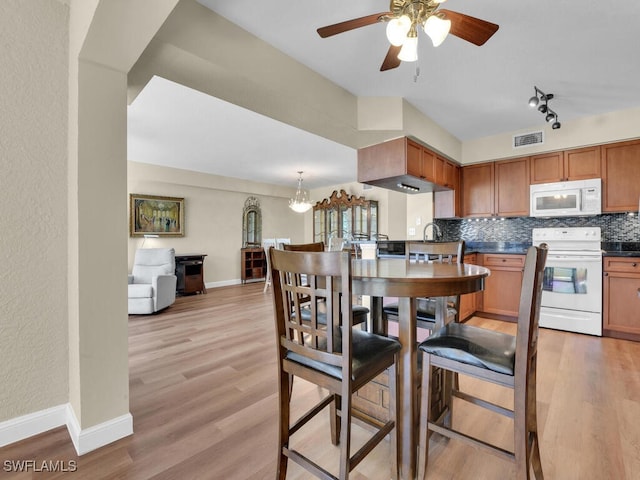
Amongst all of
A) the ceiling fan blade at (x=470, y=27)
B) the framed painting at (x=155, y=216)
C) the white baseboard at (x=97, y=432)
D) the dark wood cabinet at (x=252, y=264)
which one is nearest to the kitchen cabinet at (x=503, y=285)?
the ceiling fan blade at (x=470, y=27)

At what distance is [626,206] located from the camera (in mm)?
3252

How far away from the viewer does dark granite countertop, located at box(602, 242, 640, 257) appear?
3.01 m

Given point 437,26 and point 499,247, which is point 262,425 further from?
point 499,247

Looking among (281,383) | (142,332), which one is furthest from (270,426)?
(142,332)

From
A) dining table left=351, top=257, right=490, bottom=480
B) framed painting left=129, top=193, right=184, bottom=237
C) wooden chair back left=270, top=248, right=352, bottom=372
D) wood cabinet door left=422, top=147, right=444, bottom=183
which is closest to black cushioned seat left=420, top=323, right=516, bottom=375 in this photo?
dining table left=351, top=257, right=490, bottom=480

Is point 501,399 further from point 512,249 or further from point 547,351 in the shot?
point 512,249

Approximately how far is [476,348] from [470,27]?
158 cm

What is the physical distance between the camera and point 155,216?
18.7ft

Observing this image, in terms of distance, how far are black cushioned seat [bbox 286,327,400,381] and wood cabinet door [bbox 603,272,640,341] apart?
3.27 meters

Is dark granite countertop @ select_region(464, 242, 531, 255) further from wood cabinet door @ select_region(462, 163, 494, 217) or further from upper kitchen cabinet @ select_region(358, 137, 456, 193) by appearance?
upper kitchen cabinet @ select_region(358, 137, 456, 193)

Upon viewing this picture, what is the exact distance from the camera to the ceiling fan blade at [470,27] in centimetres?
145

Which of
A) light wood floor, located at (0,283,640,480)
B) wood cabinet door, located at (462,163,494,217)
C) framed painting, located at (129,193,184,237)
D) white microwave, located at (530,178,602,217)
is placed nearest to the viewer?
light wood floor, located at (0,283,640,480)

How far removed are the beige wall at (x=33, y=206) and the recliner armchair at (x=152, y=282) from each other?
256cm

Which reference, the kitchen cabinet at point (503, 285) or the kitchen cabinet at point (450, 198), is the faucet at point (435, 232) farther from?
the kitchen cabinet at point (503, 285)
